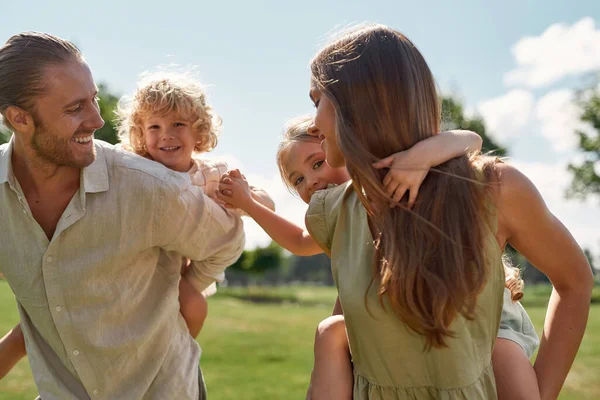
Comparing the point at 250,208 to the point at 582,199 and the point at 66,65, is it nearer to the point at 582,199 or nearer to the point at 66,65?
the point at 66,65

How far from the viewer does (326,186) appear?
334cm

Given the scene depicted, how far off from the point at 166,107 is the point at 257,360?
10.3 m

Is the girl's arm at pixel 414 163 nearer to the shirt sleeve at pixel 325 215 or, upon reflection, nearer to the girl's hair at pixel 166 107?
the shirt sleeve at pixel 325 215

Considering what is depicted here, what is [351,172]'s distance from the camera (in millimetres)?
2520

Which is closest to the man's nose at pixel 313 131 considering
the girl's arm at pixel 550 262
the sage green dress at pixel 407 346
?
the sage green dress at pixel 407 346

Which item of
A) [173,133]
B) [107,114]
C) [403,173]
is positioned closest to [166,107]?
[173,133]

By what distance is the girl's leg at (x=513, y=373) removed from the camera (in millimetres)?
2619

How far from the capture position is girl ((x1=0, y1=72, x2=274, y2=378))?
3762 mm

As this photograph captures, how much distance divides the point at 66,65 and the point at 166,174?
66cm

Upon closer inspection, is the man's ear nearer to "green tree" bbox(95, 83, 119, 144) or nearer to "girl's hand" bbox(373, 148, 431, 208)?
"girl's hand" bbox(373, 148, 431, 208)

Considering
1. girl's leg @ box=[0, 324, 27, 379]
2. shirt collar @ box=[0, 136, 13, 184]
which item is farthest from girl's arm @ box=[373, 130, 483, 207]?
girl's leg @ box=[0, 324, 27, 379]

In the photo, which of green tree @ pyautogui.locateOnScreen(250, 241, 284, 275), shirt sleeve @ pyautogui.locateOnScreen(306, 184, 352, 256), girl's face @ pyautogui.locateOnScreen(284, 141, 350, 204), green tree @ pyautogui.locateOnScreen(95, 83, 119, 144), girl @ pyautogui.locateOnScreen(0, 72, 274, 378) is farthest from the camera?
green tree @ pyautogui.locateOnScreen(250, 241, 284, 275)

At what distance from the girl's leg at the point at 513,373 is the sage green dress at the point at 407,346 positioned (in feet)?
0.28

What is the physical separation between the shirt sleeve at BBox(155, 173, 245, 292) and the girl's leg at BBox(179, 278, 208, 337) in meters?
0.04
